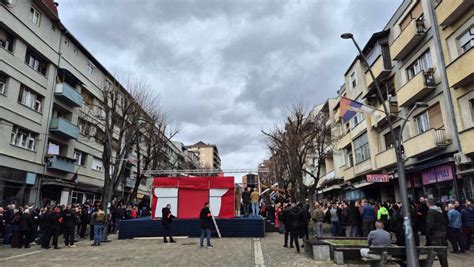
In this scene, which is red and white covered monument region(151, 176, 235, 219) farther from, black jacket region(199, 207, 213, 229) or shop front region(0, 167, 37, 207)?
shop front region(0, 167, 37, 207)

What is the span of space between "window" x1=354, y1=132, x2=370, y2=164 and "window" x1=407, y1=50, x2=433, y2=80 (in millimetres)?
7863

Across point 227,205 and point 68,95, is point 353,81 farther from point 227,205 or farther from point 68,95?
point 68,95

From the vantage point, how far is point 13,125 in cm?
2366

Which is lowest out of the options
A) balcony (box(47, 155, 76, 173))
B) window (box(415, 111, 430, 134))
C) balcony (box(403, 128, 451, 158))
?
balcony (box(403, 128, 451, 158))

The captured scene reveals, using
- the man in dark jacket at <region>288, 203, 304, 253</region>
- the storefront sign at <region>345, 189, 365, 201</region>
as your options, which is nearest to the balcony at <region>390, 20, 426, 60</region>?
the storefront sign at <region>345, 189, 365, 201</region>

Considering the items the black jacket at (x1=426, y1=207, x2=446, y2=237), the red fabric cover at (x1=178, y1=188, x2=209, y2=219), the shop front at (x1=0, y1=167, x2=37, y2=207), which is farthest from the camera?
the shop front at (x1=0, y1=167, x2=37, y2=207)

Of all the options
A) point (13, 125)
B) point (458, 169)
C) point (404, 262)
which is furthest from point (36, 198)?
point (458, 169)

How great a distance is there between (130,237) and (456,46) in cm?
1968

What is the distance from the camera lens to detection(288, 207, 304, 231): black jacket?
491 inches

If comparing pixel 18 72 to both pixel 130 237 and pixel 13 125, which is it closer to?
pixel 13 125

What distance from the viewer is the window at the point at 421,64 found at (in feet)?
64.8

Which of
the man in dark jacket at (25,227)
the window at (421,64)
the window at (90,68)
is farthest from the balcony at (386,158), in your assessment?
the window at (90,68)

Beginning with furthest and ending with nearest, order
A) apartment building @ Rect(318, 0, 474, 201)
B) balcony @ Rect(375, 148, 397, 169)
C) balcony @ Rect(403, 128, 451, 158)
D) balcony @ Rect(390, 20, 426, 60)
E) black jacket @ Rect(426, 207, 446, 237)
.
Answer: balcony @ Rect(375, 148, 397, 169), balcony @ Rect(390, 20, 426, 60), balcony @ Rect(403, 128, 451, 158), apartment building @ Rect(318, 0, 474, 201), black jacket @ Rect(426, 207, 446, 237)

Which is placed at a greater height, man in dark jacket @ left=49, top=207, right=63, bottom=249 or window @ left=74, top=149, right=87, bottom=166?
window @ left=74, top=149, right=87, bottom=166
